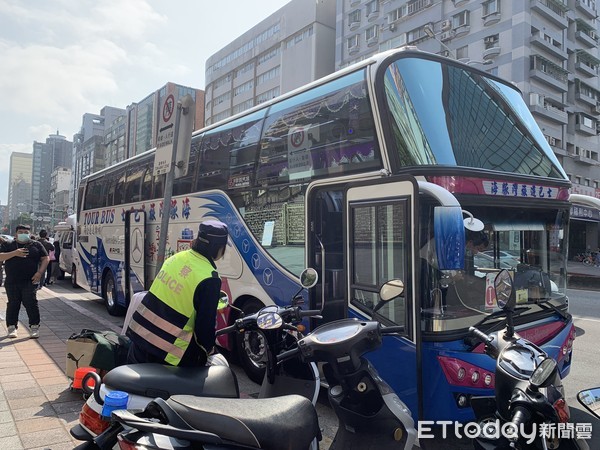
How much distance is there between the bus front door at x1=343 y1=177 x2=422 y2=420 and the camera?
3695 mm

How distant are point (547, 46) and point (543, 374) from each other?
3960cm

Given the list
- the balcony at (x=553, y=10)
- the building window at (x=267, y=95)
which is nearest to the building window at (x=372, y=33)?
the balcony at (x=553, y=10)

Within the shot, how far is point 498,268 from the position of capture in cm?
409

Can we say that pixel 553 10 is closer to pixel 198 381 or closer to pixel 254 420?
pixel 198 381

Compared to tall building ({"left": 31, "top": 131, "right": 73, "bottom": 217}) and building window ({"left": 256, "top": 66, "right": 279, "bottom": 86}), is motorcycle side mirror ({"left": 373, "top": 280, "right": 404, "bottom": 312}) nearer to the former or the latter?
building window ({"left": 256, "top": 66, "right": 279, "bottom": 86})

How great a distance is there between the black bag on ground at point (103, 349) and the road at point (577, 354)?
1.46m

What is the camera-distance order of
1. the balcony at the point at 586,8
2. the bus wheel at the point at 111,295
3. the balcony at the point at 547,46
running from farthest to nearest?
the balcony at the point at 586,8, the balcony at the point at 547,46, the bus wheel at the point at 111,295

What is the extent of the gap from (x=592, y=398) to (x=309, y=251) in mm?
3073

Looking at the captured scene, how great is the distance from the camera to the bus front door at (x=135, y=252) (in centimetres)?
893

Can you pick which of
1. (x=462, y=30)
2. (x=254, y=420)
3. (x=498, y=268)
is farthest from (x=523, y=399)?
(x=462, y=30)

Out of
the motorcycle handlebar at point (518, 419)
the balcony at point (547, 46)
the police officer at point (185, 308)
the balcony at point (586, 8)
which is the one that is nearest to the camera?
the motorcycle handlebar at point (518, 419)

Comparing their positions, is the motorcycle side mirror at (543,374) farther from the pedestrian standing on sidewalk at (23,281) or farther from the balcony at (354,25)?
the balcony at (354,25)

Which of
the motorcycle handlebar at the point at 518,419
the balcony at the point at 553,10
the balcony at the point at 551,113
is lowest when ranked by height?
the motorcycle handlebar at the point at 518,419

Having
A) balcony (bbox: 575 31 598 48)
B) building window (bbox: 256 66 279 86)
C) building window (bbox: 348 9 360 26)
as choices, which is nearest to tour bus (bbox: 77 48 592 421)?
building window (bbox: 348 9 360 26)
